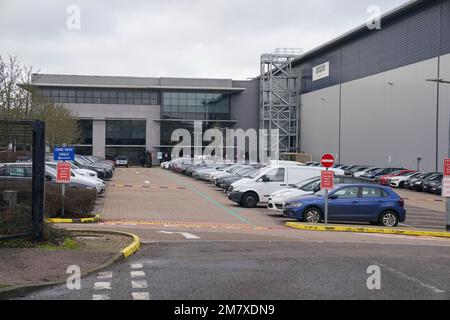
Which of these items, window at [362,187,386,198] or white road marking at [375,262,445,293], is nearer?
white road marking at [375,262,445,293]

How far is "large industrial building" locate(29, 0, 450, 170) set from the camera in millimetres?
50844

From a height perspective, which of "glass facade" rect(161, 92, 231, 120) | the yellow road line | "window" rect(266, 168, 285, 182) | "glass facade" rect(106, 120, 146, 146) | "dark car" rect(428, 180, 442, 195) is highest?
"glass facade" rect(161, 92, 231, 120)

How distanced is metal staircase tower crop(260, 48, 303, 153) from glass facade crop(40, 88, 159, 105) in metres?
17.5

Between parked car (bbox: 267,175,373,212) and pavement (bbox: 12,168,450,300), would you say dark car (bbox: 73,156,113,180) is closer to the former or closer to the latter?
parked car (bbox: 267,175,373,212)

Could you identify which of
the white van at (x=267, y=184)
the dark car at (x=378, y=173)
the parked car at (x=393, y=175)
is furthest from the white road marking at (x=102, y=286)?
the dark car at (x=378, y=173)

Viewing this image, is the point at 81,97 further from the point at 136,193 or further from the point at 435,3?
the point at 136,193

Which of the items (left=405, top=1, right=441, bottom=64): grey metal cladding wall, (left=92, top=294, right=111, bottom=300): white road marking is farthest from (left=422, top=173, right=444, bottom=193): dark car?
(left=92, top=294, right=111, bottom=300): white road marking

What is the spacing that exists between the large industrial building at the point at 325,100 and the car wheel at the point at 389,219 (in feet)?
42.8

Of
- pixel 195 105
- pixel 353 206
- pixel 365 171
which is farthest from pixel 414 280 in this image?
pixel 195 105

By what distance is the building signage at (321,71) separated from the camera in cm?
7325

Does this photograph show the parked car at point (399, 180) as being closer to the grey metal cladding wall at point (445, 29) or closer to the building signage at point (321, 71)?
the grey metal cladding wall at point (445, 29)

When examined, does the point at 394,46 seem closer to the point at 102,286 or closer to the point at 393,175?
the point at 393,175

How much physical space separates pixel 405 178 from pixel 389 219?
1106 inches
